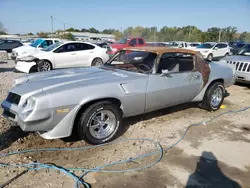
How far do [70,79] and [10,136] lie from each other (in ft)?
4.94

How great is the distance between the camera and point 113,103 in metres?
4.04

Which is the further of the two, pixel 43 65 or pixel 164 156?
pixel 43 65

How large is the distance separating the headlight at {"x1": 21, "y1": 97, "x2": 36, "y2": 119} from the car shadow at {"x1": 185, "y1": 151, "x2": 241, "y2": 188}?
232 cm

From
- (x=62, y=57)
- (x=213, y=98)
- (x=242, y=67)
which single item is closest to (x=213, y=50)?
(x=242, y=67)

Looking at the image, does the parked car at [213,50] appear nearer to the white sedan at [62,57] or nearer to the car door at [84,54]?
the white sedan at [62,57]

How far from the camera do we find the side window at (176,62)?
15.9 ft

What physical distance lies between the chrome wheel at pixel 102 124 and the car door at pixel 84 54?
25.6ft

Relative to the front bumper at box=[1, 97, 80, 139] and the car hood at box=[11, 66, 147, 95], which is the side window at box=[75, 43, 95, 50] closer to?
the car hood at box=[11, 66, 147, 95]

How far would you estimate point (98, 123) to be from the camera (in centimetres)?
395

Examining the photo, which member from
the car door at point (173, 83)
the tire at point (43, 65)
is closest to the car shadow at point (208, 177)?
the car door at point (173, 83)

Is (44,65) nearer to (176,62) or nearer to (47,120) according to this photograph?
(176,62)

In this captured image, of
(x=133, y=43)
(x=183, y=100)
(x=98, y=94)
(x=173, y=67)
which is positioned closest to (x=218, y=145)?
(x=183, y=100)

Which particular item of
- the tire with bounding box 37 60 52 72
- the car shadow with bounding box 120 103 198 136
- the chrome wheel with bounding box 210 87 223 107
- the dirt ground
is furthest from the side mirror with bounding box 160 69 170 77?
the tire with bounding box 37 60 52 72

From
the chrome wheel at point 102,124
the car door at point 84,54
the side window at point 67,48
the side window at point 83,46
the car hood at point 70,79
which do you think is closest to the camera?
the car hood at point 70,79
